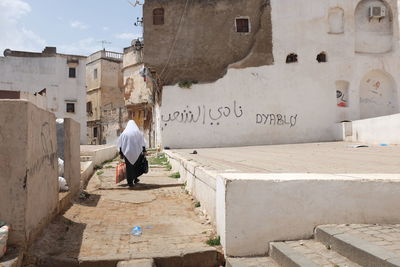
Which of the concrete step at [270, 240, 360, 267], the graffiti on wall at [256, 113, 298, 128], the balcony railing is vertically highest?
the balcony railing

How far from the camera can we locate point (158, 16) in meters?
17.5

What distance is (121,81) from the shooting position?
42.4 meters

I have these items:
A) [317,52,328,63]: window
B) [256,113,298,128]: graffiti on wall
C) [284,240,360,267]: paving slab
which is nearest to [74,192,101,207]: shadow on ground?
[284,240,360,267]: paving slab

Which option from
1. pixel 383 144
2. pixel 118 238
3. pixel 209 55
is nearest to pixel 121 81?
pixel 209 55

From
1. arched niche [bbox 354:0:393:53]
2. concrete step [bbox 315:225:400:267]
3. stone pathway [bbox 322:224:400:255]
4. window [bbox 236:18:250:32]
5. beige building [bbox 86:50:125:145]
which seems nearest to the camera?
concrete step [bbox 315:225:400:267]

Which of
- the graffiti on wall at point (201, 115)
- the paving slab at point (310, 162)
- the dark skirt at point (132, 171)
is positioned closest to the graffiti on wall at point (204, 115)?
the graffiti on wall at point (201, 115)

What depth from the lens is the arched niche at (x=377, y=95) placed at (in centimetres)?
1869

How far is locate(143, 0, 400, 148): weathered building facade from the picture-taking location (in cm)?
1727

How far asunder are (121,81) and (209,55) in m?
26.9

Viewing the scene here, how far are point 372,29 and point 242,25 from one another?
7.00m

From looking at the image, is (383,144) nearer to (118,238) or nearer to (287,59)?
(287,59)

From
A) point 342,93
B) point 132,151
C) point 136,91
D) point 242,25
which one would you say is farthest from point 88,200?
point 136,91

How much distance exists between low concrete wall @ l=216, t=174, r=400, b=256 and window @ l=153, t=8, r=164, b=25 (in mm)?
15359

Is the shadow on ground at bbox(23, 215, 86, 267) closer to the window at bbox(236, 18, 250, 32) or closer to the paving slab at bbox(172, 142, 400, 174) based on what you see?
the paving slab at bbox(172, 142, 400, 174)
